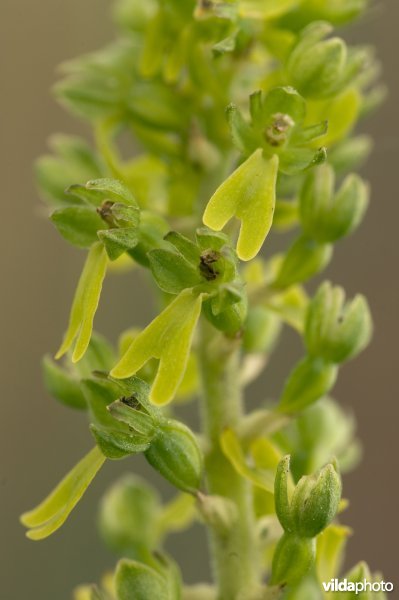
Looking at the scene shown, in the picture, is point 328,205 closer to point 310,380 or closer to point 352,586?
point 310,380

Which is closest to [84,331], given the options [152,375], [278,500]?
[152,375]

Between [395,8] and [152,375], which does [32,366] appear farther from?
[152,375]

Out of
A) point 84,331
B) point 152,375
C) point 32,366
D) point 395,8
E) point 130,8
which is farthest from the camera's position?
point 395,8

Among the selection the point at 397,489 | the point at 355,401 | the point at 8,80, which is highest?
the point at 8,80

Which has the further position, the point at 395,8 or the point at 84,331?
the point at 395,8

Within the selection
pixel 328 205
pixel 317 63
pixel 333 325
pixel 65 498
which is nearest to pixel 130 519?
pixel 65 498

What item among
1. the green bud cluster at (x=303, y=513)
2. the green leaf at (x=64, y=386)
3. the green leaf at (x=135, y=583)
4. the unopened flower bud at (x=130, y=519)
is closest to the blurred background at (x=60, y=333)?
the unopened flower bud at (x=130, y=519)

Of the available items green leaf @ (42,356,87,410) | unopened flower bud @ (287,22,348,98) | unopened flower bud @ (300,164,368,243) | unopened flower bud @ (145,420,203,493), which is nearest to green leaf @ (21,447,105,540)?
unopened flower bud @ (145,420,203,493)

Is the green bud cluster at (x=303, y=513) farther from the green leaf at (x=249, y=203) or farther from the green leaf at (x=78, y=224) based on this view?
the green leaf at (x=78, y=224)
